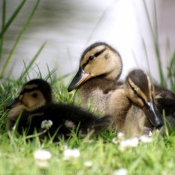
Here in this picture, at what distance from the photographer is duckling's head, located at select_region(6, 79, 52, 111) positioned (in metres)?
3.99

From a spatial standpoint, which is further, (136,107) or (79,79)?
(79,79)

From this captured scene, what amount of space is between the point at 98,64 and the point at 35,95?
1.15 meters

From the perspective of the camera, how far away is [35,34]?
9117 mm

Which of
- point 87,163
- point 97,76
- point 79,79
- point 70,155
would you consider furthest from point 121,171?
point 97,76

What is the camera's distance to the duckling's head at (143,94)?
4020 millimetres

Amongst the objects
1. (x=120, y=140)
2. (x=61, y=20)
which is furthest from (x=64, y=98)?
(x=61, y=20)

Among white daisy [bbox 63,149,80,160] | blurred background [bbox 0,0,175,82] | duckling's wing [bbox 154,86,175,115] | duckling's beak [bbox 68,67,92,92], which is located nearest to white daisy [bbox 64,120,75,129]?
white daisy [bbox 63,149,80,160]

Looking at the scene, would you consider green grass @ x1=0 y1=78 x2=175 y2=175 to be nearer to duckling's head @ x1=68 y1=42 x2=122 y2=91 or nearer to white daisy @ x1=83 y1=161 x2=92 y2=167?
white daisy @ x1=83 y1=161 x2=92 y2=167

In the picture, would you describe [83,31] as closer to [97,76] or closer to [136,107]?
[97,76]

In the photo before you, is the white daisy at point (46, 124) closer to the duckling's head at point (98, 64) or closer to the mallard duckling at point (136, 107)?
the mallard duckling at point (136, 107)

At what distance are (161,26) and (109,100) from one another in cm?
275

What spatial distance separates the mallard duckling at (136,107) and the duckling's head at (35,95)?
57 centimetres

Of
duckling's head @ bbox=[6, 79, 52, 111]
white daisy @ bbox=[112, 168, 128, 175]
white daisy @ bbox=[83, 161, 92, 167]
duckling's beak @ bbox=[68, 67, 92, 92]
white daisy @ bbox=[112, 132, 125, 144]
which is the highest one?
duckling's head @ bbox=[6, 79, 52, 111]

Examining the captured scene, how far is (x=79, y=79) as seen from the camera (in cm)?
489
